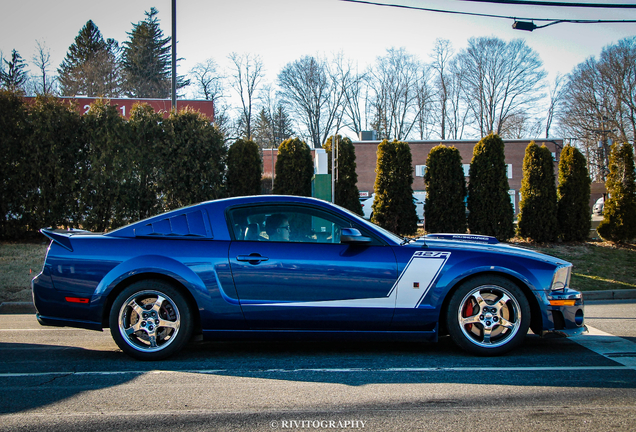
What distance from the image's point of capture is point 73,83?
51.0 m

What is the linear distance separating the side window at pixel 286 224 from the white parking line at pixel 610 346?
2.78m

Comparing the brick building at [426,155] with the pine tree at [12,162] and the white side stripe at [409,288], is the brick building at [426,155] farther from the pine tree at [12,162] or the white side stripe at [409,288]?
the white side stripe at [409,288]

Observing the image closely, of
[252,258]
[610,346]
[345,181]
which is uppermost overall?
[345,181]

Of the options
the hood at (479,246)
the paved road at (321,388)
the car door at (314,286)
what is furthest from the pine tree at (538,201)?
the car door at (314,286)

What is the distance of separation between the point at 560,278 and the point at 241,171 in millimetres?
10027

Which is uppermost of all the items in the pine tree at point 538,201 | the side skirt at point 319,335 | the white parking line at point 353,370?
the pine tree at point 538,201

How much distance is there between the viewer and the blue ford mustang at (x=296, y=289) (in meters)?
4.45

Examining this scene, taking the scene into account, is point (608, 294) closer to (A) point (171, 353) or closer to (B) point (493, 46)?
(A) point (171, 353)

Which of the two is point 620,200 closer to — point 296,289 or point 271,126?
point 296,289

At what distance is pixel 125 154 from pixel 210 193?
7.57 ft

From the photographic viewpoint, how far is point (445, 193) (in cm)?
1359

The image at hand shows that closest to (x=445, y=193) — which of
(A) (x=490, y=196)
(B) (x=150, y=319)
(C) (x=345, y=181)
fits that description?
(A) (x=490, y=196)

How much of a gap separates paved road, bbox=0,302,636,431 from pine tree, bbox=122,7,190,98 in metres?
49.7

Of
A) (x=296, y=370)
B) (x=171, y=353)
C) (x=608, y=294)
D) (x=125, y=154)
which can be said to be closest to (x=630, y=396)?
(x=296, y=370)
